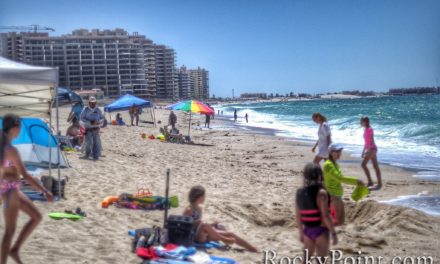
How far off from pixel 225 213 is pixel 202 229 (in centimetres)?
176

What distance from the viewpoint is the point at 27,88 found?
718 centimetres

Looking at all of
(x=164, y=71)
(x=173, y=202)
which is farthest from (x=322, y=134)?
(x=164, y=71)

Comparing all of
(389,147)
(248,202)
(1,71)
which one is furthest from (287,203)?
(389,147)

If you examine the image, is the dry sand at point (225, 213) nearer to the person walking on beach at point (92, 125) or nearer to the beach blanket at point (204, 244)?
the beach blanket at point (204, 244)

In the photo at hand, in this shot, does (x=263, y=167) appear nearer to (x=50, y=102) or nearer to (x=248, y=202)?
(x=248, y=202)

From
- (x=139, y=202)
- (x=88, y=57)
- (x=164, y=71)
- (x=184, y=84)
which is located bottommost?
(x=139, y=202)

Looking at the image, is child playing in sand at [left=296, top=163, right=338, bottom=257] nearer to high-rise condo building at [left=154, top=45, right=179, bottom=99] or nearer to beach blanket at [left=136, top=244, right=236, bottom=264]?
beach blanket at [left=136, top=244, right=236, bottom=264]

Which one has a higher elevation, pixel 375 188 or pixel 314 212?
pixel 314 212

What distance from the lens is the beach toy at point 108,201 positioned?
22.0 ft

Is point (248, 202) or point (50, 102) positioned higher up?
point (50, 102)

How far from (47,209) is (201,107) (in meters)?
11.1

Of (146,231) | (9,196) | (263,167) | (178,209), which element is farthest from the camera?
(263,167)

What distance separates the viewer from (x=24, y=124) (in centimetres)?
857

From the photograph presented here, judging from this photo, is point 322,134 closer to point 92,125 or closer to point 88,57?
point 92,125
